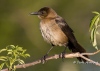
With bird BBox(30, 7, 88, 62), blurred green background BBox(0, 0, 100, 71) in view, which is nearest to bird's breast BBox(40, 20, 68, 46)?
bird BBox(30, 7, 88, 62)

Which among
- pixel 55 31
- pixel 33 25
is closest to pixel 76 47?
pixel 55 31

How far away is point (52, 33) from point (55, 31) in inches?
4.1

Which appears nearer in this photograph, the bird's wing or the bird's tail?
the bird's tail

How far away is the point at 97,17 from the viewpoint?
22.0 ft

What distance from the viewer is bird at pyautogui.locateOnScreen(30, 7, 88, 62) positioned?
903 centimetres

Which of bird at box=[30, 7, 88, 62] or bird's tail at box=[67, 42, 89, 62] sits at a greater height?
bird at box=[30, 7, 88, 62]

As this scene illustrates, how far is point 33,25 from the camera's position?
1374cm

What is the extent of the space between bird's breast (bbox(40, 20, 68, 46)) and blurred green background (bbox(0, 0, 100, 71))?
3.57m

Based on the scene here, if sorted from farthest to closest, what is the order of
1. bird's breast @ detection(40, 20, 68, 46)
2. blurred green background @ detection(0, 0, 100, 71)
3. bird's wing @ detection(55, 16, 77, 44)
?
blurred green background @ detection(0, 0, 100, 71), bird's wing @ detection(55, 16, 77, 44), bird's breast @ detection(40, 20, 68, 46)

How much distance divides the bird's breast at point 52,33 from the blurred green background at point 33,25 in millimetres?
3565

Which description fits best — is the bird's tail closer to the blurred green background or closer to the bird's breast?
the bird's breast

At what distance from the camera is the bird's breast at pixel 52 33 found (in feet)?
29.6

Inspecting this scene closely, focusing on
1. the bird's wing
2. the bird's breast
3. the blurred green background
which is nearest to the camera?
the bird's breast

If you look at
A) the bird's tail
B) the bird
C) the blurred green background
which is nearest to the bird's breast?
the bird
